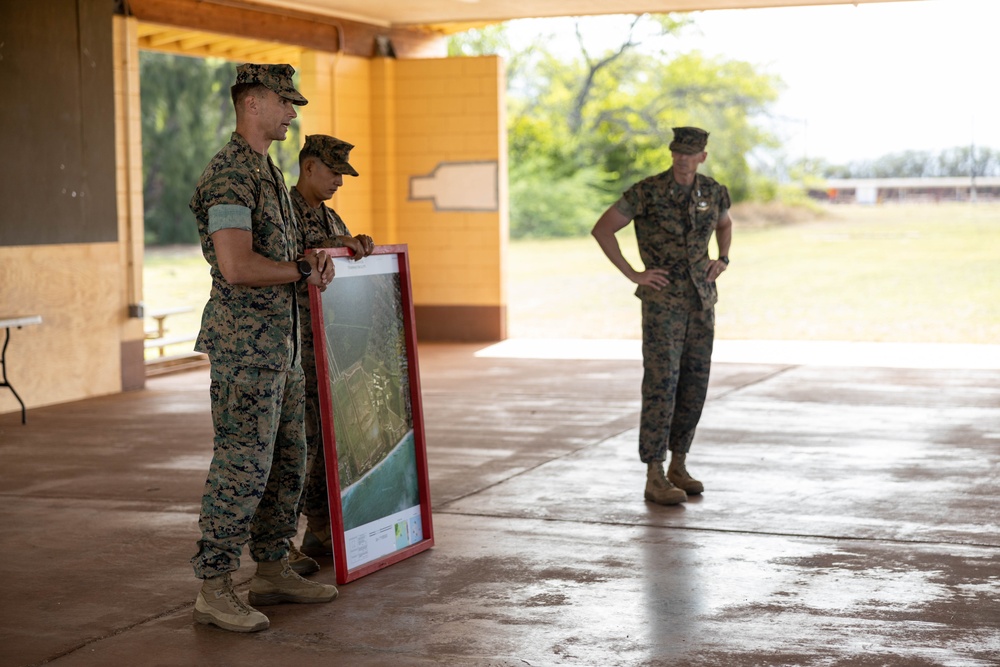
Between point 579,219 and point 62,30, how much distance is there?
1601cm

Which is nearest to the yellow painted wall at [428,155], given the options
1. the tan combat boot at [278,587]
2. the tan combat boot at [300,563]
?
the tan combat boot at [300,563]

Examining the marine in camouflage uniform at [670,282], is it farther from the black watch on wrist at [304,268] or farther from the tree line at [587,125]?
the tree line at [587,125]

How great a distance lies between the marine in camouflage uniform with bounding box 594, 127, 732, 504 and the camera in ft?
20.5

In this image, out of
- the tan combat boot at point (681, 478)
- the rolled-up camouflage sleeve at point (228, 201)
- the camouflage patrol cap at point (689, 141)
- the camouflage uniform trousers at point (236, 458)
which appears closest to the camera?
the rolled-up camouflage sleeve at point (228, 201)

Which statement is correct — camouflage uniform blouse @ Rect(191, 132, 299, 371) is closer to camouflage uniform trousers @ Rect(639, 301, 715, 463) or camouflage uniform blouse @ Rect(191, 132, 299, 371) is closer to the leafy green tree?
camouflage uniform trousers @ Rect(639, 301, 715, 463)

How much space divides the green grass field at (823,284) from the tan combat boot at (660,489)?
12562mm

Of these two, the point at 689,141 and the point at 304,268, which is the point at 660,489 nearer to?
the point at 689,141

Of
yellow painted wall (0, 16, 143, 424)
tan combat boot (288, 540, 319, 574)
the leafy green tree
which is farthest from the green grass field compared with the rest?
tan combat boot (288, 540, 319, 574)

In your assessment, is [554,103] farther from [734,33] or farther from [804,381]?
[804,381]

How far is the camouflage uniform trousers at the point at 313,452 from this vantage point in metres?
5.04

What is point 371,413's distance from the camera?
5.17 m

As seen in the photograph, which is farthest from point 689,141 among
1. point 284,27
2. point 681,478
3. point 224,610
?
point 284,27

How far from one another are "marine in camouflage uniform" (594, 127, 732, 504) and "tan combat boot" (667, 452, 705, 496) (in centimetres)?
8

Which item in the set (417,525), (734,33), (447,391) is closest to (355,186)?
(447,391)
